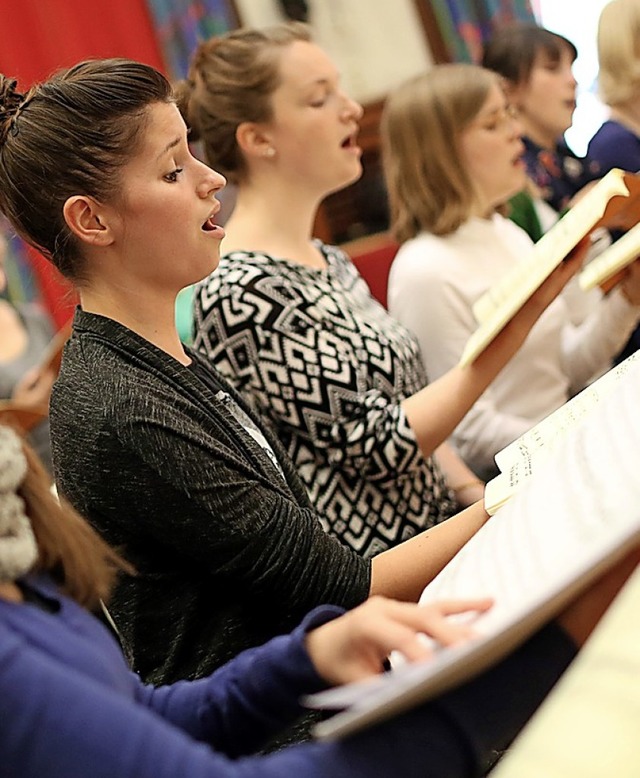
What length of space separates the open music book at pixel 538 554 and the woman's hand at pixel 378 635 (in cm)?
1

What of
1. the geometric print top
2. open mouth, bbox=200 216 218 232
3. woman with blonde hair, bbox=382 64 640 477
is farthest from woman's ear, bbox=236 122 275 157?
open mouth, bbox=200 216 218 232

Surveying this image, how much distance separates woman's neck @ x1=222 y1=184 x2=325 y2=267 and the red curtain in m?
2.37

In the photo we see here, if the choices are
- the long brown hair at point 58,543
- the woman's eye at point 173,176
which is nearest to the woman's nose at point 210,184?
the woman's eye at point 173,176

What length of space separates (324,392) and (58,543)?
75cm

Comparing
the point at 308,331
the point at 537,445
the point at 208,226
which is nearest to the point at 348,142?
the point at 308,331

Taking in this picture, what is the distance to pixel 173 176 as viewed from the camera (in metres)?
1.23

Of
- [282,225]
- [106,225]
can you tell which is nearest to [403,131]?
[282,225]

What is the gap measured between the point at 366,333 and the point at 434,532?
20.0 inches

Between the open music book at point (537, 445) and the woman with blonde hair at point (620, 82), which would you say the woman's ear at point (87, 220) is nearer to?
the open music book at point (537, 445)

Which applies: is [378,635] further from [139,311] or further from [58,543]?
[139,311]

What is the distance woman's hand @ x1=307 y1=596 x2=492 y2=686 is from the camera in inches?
26.0

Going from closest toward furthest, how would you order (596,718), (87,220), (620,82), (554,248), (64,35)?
(596,718) < (87,220) < (554,248) < (620,82) < (64,35)

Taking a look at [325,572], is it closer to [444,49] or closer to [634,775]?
[634,775]

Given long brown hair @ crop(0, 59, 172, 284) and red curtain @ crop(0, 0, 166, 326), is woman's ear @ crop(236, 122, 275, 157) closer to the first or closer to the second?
long brown hair @ crop(0, 59, 172, 284)
